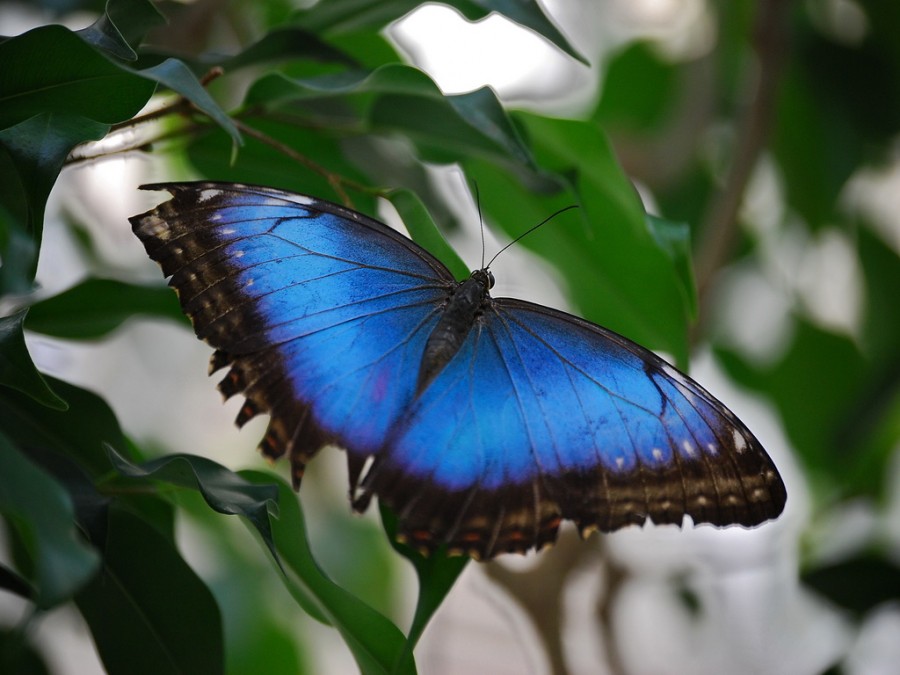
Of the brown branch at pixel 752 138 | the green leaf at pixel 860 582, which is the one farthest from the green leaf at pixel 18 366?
the green leaf at pixel 860 582

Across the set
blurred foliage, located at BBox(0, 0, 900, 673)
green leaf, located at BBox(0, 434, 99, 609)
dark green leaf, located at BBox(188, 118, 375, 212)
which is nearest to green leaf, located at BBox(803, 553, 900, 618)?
blurred foliage, located at BBox(0, 0, 900, 673)

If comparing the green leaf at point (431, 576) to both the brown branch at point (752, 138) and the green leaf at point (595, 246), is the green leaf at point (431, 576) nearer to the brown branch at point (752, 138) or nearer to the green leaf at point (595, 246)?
the green leaf at point (595, 246)

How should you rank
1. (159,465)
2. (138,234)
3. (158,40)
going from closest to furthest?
(159,465)
(138,234)
(158,40)

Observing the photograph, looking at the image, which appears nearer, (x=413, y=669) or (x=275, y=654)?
(x=413, y=669)

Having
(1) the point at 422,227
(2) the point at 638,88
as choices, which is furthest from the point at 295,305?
(2) the point at 638,88

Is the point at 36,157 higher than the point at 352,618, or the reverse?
the point at 36,157

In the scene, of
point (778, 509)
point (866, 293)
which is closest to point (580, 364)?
point (778, 509)

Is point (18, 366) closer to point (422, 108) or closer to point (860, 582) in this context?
point (422, 108)

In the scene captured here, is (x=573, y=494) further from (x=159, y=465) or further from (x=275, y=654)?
(x=275, y=654)
